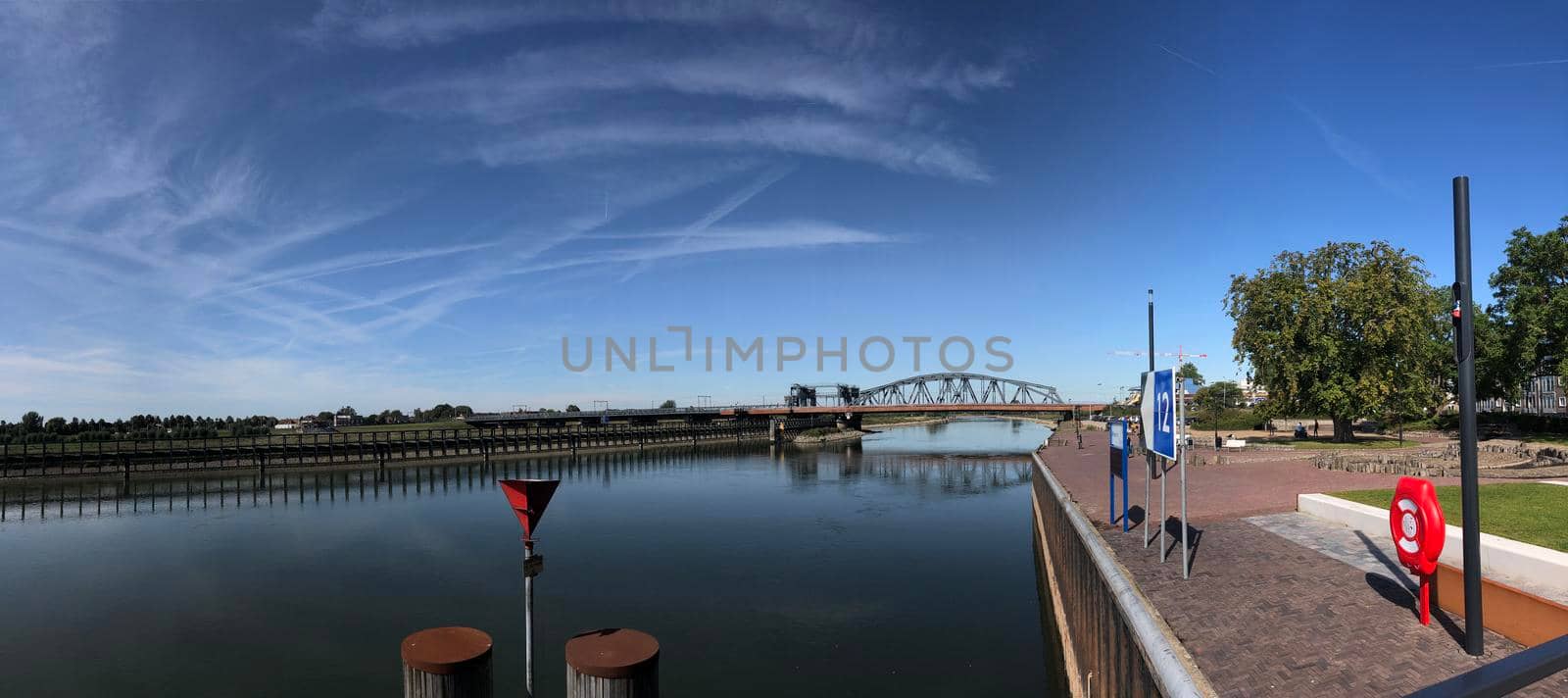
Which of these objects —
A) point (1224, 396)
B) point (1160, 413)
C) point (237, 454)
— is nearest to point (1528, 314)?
point (1160, 413)

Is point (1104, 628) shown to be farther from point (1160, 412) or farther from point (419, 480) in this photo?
point (419, 480)

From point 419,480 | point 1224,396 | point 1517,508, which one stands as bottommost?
point 419,480

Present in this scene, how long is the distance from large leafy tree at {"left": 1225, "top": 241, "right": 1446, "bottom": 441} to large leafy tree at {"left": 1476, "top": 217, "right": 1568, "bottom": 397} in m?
5.51

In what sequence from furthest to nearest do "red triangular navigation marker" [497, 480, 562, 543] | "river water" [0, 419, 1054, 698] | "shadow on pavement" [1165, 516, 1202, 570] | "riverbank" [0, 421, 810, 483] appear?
1. "riverbank" [0, 421, 810, 483]
2. "river water" [0, 419, 1054, 698]
3. "shadow on pavement" [1165, 516, 1202, 570]
4. "red triangular navigation marker" [497, 480, 562, 543]

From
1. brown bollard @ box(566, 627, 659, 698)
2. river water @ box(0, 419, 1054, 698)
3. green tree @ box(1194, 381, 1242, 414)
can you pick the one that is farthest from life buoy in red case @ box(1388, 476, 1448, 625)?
green tree @ box(1194, 381, 1242, 414)

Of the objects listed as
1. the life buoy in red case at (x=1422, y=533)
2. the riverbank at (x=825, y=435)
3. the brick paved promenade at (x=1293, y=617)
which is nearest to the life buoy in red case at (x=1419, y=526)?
the life buoy in red case at (x=1422, y=533)

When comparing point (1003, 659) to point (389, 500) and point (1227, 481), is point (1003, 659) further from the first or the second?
point (389, 500)

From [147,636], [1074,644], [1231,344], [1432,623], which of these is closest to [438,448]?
[147,636]

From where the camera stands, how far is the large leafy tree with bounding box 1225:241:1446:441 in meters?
35.7

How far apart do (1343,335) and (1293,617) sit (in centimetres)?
3640

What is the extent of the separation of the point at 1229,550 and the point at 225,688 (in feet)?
56.1

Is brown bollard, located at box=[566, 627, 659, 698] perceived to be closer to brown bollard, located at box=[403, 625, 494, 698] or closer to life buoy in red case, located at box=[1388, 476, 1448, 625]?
brown bollard, located at box=[403, 625, 494, 698]

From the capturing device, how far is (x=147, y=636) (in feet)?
53.6

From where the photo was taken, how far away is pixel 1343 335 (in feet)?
123
